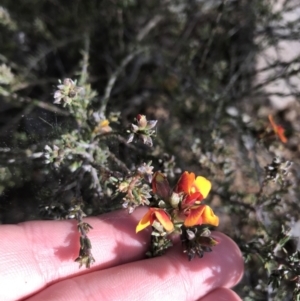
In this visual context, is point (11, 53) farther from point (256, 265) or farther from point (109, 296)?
point (256, 265)

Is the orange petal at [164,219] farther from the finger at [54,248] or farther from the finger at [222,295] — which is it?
the finger at [222,295]

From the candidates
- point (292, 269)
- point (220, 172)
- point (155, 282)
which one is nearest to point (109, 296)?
point (155, 282)

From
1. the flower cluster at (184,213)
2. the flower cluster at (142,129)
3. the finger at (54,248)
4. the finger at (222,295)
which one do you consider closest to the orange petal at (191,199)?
the flower cluster at (184,213)

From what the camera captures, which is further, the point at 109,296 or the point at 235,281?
the point at 235,281

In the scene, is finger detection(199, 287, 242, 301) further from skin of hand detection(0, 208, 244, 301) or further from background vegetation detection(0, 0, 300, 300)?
background vegetation detection(0, 0, 300, 300)

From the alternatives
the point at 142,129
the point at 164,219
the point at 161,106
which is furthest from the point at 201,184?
the point at 161,106

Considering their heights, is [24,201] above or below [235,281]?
above
